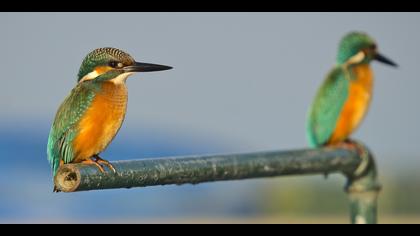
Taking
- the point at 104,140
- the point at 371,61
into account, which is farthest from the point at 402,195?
the point at 104,140

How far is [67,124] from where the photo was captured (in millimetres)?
3344

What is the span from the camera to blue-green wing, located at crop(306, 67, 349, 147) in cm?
566

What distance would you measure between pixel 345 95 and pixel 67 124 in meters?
2.60

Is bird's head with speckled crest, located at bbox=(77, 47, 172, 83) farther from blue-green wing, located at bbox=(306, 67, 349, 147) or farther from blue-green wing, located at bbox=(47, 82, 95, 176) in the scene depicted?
blue-green wing, located at bbox=(306, 67, 349, 147)

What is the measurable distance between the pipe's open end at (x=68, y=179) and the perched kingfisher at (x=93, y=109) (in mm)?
722

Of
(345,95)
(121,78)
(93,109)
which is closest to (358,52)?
(345,95)

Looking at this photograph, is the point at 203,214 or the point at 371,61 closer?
the point at 371,61

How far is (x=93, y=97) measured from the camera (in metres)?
3.40

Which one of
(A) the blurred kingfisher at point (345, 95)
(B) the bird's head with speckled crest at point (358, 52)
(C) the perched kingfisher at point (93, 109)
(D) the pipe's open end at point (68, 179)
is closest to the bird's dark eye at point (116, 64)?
(C) the perched kingfisher at point (93, 109)

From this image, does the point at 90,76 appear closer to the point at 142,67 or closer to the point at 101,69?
the point at 101,69

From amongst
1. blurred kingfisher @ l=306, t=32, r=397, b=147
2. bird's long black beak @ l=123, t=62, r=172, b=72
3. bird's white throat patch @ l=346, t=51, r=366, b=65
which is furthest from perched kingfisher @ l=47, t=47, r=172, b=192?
bird's white throat patch @ l=346, t=51, r=366, b=65
